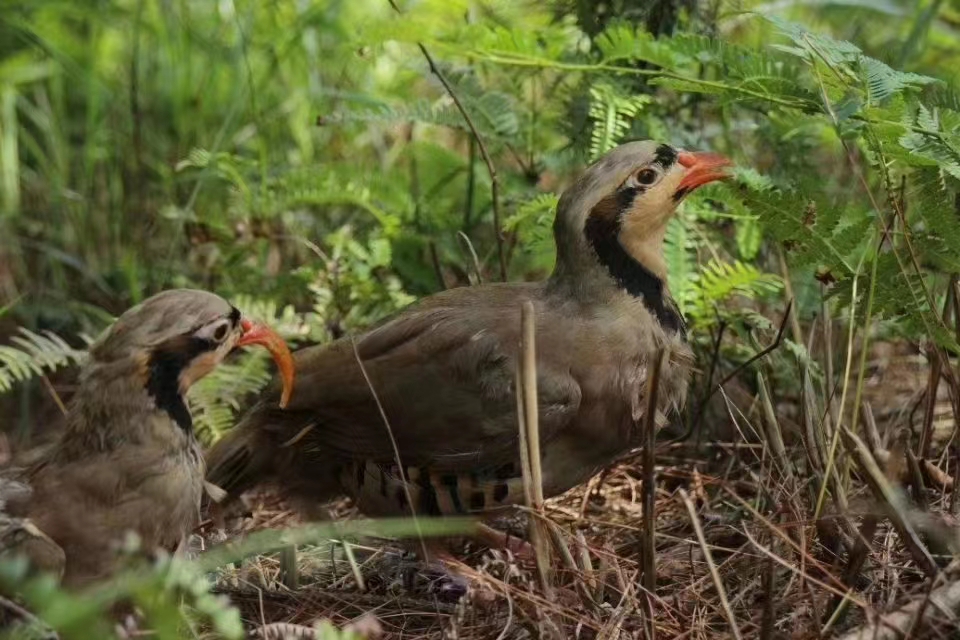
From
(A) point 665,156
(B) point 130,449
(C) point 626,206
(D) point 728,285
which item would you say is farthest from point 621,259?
(B) point 130,449

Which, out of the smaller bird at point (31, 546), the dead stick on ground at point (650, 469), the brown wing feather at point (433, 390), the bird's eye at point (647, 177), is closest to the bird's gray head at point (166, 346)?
the smaller bird at point (31, 546)

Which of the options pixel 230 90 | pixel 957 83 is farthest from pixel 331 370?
pixel 230 90

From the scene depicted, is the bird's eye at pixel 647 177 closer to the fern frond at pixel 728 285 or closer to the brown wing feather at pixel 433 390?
the brown wing feather at pixel 433 390

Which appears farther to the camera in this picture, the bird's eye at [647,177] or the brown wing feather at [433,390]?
the bird's eye at [647,177]

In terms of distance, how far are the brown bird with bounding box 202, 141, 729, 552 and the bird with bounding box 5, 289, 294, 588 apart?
0.66 metres

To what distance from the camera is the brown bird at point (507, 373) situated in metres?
3.85

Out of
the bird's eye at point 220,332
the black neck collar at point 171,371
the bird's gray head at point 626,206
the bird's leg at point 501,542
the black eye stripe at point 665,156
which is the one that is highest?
the black eye stripe at point 665,156

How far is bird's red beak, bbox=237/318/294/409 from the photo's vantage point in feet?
11.7

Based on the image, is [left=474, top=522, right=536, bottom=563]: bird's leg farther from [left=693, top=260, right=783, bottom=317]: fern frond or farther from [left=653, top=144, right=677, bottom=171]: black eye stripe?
[left=653, top=144, right=677, bottom=171]: black eye stripe

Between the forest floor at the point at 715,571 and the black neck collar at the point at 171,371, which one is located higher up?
the black neck collar at the point at 171,371

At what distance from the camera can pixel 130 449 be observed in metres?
3.31

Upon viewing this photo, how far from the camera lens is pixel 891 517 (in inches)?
118

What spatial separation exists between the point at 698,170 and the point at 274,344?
1381 mm

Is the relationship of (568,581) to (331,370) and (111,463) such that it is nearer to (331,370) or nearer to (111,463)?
(331,370)
